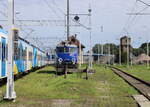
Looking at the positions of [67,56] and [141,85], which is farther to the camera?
[67,56]

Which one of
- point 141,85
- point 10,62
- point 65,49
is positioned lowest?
point 141,85

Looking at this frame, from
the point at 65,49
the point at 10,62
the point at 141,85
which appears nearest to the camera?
the point at 10,62

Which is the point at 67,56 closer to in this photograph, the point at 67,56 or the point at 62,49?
the point at 67,56

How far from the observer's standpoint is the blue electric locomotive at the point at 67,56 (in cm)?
3688

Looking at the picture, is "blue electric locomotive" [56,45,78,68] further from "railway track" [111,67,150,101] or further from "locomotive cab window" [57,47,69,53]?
"railway track" [111,67,150,101]

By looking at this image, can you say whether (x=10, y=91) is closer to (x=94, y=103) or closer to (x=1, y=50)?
(x=94, y=103)

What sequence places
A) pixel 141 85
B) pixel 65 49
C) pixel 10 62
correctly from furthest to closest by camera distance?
pixel 65 49
pixel 141 85
pixel 10 62

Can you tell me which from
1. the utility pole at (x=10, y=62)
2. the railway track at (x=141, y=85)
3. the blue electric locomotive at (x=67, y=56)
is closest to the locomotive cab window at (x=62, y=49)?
the blue electric locomotive at (x=67, y=56)

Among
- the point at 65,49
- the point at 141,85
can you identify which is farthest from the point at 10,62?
the point at 65,49

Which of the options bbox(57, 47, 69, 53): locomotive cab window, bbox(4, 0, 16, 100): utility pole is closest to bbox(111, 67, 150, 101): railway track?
bbox(4, 0, 16, 100): utility pole

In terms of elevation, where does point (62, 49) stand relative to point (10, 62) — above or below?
above

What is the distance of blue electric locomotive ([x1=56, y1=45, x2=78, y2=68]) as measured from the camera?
36.9 metres

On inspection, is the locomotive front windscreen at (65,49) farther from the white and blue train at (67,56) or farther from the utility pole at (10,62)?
the utility pole at (10,62)

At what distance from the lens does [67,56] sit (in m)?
37.2
